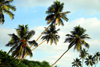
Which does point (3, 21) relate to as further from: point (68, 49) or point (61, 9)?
point (68, 49)

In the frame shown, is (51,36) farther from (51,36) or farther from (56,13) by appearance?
(56,13)

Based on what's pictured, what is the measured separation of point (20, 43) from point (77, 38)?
14.9 m

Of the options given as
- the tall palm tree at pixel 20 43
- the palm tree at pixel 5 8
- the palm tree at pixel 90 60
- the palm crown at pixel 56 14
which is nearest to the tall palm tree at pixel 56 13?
the palm crown at pixel 56 14

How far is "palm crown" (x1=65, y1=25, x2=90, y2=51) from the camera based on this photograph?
34875 mm

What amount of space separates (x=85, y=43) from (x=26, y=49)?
15446mm

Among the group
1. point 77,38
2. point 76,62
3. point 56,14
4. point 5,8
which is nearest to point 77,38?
point 77,38

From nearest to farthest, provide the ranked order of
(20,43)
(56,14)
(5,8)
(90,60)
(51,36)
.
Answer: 1. (5,8)
2. (20,43)
3. (56,14)
4. (51,36)
5. (90,60)

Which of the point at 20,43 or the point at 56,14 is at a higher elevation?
the point at 56,14

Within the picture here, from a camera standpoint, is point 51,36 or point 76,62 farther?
point 76,62

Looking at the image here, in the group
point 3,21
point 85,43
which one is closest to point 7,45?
point 3,21

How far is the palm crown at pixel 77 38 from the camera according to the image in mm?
34875

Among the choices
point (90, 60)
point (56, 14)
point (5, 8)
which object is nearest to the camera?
point (5, 8)

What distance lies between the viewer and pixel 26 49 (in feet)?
92.7

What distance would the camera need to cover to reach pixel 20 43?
93.0 ft
